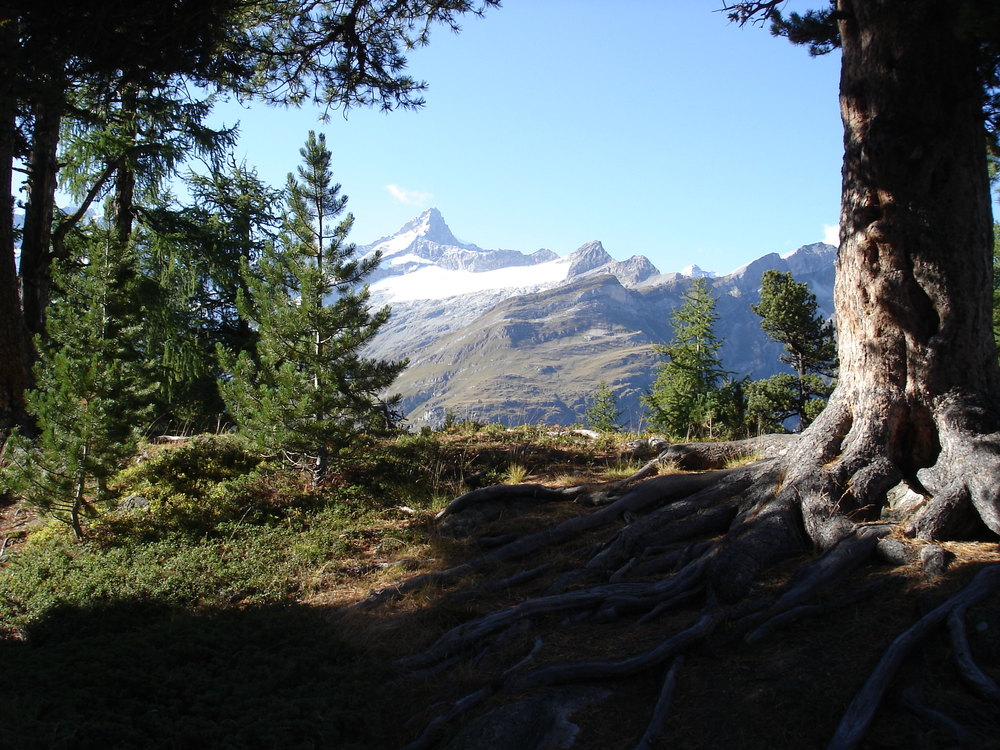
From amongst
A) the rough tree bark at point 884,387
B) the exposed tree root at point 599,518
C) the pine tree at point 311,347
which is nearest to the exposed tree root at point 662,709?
the rough tree bark at point 884,387

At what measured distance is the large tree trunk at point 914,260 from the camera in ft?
19.1

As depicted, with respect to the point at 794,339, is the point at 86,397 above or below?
above

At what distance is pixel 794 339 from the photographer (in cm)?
3559

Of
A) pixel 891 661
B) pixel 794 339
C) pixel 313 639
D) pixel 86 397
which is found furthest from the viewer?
pixel 794 339

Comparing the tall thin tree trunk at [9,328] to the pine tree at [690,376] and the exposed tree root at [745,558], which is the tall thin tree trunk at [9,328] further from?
the pine tree at [690,376]

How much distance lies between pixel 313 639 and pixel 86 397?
4165mm

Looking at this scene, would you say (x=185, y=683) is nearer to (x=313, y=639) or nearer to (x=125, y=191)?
(x=313, y=639)

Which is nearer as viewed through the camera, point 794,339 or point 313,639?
point 313,639

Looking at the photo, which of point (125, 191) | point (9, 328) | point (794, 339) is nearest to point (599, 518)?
point (9, 328)

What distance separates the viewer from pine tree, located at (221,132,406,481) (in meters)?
8.89

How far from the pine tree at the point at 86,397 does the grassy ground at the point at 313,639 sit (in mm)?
669

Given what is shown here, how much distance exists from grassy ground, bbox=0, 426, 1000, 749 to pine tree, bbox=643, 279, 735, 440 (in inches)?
550

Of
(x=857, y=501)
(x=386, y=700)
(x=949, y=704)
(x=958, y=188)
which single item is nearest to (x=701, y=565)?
(x=857, y=501)

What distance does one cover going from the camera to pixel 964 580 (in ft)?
15.0
